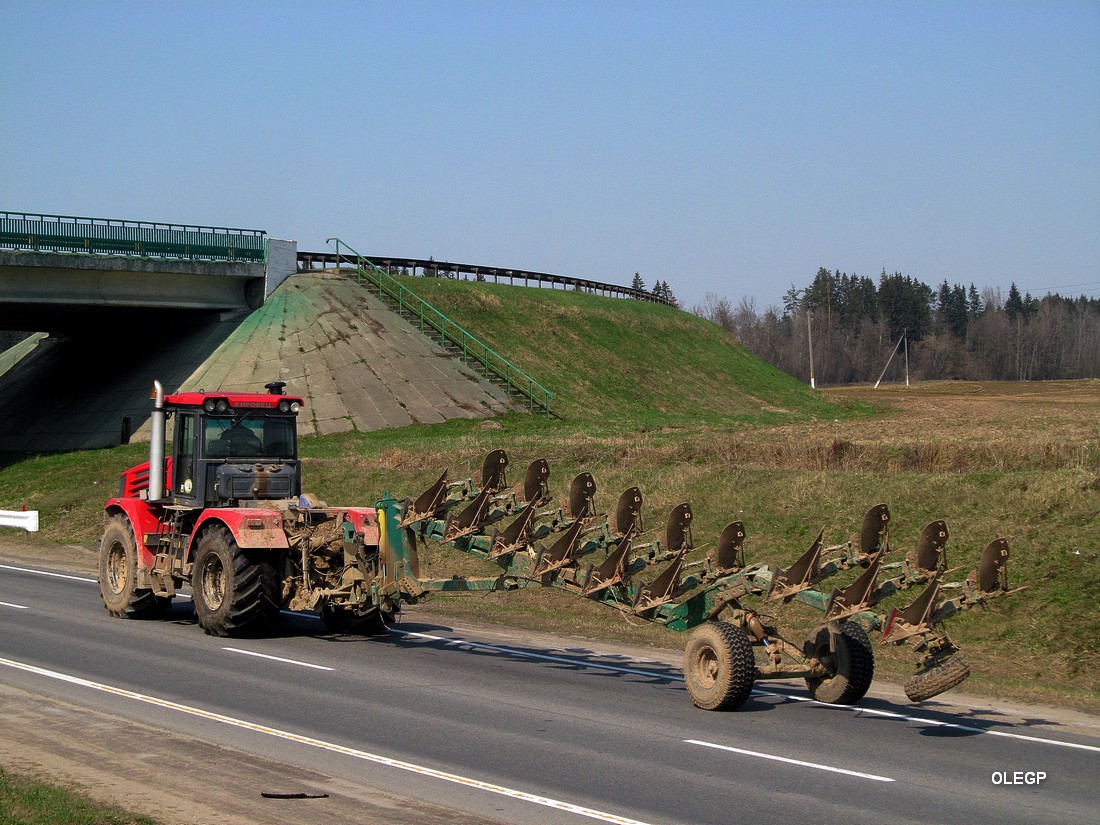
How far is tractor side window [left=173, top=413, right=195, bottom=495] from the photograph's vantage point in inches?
630

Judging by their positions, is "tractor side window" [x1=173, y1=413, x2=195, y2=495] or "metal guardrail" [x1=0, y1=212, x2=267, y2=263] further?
"metal guardrail" [x1=0, y1=212, x2=267, y2=263]

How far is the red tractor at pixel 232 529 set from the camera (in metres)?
14.6

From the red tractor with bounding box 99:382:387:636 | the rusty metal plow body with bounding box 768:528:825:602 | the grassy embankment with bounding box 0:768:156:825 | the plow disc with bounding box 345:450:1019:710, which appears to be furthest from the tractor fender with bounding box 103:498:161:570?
the rusty metal plow body with bounding box 768:528:825:602

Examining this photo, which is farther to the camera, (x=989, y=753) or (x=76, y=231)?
(x=76, y=231)

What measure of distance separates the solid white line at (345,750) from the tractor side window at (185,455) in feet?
11.9

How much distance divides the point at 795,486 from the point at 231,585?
37.4 feet

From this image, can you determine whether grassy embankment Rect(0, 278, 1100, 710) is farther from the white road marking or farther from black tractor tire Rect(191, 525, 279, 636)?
black tractor tire Rect(191, 525, 279, 636)

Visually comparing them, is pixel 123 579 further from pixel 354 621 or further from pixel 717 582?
pixel 717 582

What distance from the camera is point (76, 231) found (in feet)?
128

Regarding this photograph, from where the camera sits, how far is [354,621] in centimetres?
1583

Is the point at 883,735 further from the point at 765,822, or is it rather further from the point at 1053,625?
the point at 1053,625

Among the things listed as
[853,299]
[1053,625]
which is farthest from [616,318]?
[853,299]

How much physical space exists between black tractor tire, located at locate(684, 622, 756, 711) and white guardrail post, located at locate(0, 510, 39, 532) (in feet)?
83.9

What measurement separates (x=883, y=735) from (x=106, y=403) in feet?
125
